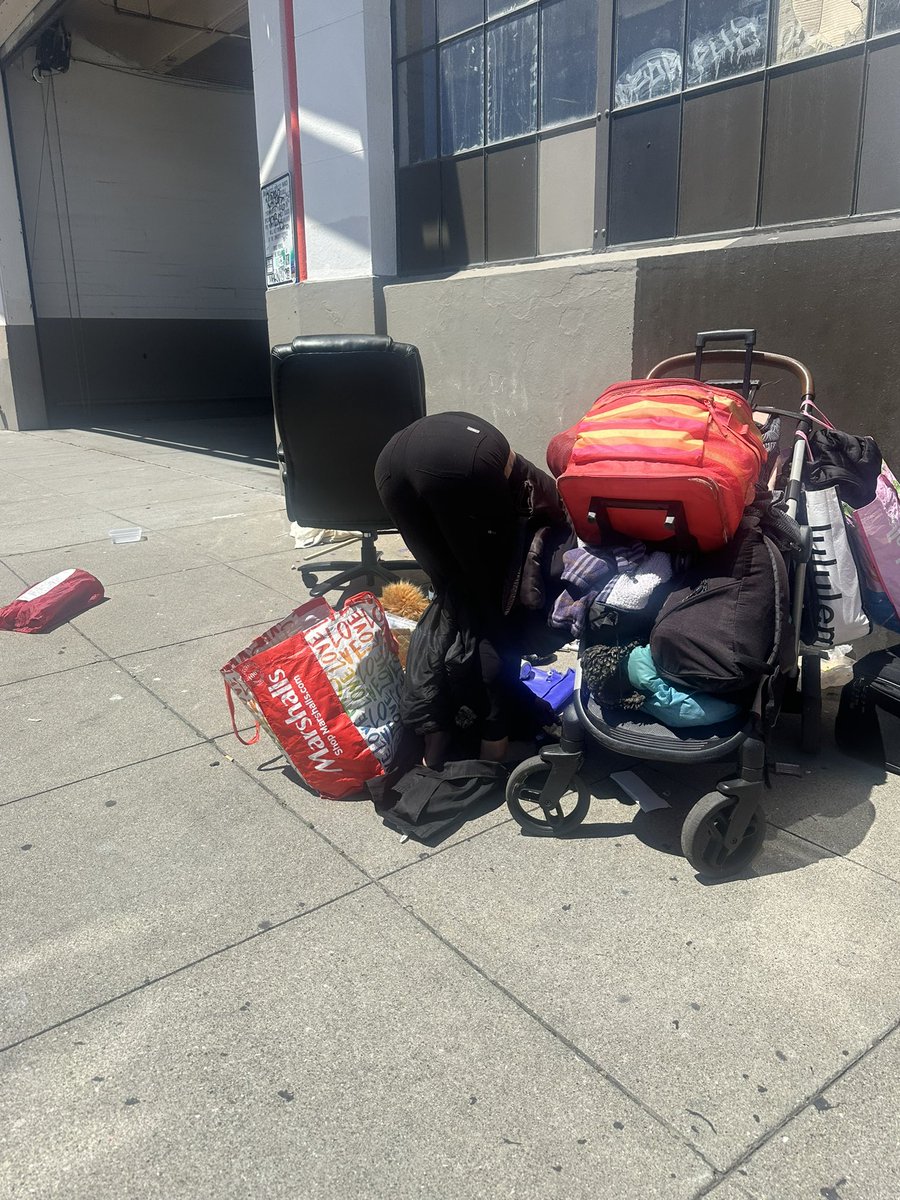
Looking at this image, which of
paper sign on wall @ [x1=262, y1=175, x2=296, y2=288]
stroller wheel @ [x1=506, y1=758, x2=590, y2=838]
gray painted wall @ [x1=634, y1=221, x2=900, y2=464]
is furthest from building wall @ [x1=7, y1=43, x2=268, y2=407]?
stroller wheel @ [x1=506, y1=758, x2=590, y2=838]

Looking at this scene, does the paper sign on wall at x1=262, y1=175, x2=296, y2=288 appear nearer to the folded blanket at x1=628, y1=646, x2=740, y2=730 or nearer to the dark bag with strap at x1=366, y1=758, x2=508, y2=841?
the dark bag with strap at x1=366, y1=758, x2=508, y2=841

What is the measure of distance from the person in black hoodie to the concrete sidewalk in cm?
43

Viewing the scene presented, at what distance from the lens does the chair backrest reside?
4.98 m

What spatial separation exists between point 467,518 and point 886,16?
133 inches

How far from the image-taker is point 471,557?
123 inches

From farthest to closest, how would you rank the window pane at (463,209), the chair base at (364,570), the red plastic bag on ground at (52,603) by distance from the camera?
the window pane at (463,209)
the chair base at (364,570)
the red plastic bag on ground at (52,603)

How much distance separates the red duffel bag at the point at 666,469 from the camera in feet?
8.72

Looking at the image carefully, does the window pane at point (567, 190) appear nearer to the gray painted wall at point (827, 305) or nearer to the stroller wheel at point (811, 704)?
the gray painted wall at point (827, 305)

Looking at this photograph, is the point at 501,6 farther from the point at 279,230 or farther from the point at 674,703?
the point at 674,703

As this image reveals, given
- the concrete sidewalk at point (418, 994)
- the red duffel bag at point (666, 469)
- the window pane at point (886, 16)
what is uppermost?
the window pane at point (886, 16)

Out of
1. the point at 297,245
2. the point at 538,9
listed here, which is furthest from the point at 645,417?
the point at 297,245

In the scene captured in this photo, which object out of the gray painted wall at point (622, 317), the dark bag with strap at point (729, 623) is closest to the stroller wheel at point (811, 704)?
the dark bag with strap at point (729, 623)

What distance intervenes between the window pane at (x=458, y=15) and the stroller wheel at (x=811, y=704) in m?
Answer: 5.24

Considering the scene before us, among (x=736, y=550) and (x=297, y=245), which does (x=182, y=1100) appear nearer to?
(x=736, y=550)
